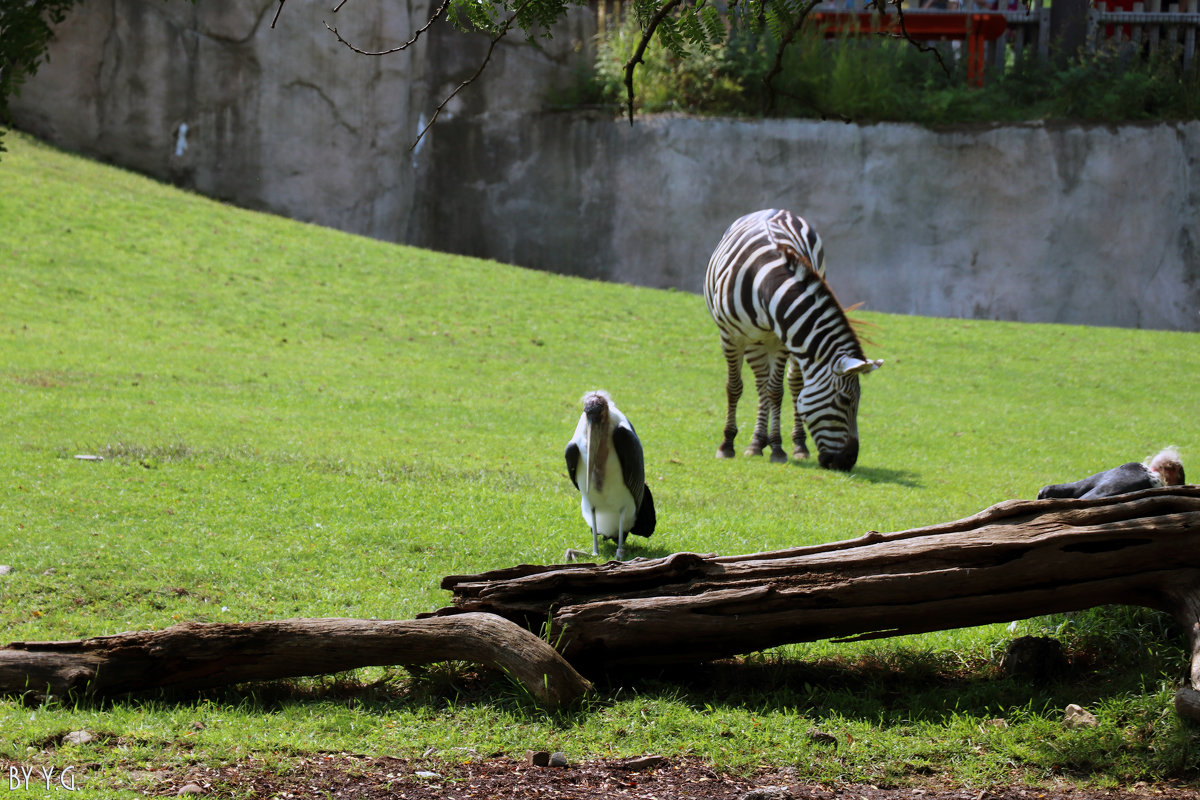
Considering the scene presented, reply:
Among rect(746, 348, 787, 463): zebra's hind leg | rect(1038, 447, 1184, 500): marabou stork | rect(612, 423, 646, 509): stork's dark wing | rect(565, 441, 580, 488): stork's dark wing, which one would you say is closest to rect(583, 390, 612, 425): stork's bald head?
rect(612, 423, 646, 509): stork's dark wing

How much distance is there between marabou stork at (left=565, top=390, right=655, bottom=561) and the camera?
6.99 metres

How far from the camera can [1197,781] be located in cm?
425

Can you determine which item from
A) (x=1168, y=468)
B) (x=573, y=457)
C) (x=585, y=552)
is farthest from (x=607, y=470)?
(x=1168, y=468)

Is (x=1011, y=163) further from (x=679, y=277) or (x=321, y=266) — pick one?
(x=321, y=266)

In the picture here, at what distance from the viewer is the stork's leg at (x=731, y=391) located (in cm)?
1191

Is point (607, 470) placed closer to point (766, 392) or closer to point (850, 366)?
point (850, 366)

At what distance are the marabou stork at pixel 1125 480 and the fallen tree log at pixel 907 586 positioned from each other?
0.36 m

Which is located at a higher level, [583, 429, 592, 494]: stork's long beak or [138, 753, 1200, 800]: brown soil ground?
[583, 429, 592, 494]: stork's long beak

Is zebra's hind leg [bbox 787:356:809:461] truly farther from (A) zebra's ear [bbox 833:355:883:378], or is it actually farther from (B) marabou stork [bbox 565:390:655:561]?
(B) marabou stork [bbox 565:390:655:561]

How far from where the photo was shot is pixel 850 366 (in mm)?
10391

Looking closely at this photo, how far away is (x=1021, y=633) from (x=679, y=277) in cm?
1843

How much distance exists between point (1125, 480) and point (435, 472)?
587 cm

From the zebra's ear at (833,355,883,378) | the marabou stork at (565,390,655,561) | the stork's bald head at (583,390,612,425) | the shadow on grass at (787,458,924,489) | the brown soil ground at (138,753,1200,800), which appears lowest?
the brown soil ground at (138,753,1200,800)

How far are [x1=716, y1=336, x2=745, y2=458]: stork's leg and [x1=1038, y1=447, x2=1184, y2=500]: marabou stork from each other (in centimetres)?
608
